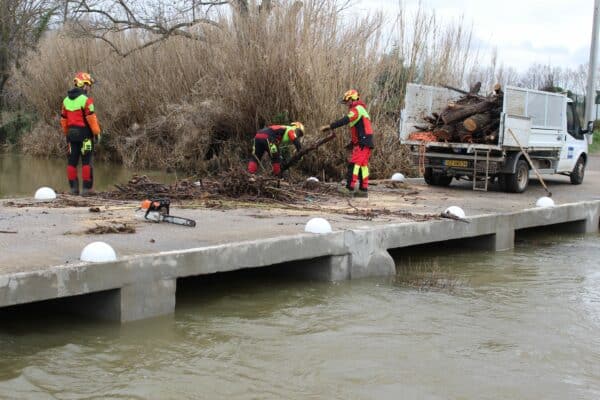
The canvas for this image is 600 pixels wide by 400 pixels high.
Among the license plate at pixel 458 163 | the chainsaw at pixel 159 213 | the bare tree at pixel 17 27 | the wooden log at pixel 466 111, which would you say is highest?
the bare tree at pixel 17 27

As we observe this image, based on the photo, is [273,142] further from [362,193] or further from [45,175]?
[45,175]

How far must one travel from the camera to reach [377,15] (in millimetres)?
17109

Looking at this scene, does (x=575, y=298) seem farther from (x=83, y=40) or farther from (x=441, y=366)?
(x=83, y=40)

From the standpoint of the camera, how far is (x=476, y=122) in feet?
42.6

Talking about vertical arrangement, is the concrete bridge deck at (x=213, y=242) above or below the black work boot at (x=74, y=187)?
below

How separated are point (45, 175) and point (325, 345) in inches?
630

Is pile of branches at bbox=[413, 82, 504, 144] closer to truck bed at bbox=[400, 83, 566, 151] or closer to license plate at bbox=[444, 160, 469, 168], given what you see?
truck bed at bbox=[400, 83, 566, 151]

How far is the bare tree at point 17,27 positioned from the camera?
32.7 meters

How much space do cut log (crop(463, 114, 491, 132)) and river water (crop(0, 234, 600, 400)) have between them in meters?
5.27

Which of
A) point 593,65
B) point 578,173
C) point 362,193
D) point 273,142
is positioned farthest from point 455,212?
point 593,65

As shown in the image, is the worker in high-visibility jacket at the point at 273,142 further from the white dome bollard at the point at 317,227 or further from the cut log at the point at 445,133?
the white dome bollard at the point at 317,227

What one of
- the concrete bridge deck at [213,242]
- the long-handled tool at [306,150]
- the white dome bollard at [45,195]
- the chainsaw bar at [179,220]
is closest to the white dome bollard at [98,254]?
the concrete bridge deck at [213,242]

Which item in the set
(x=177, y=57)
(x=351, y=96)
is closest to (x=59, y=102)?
(x=177, y=57)

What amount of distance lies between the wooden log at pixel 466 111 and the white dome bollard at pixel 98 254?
8694 millimetres
